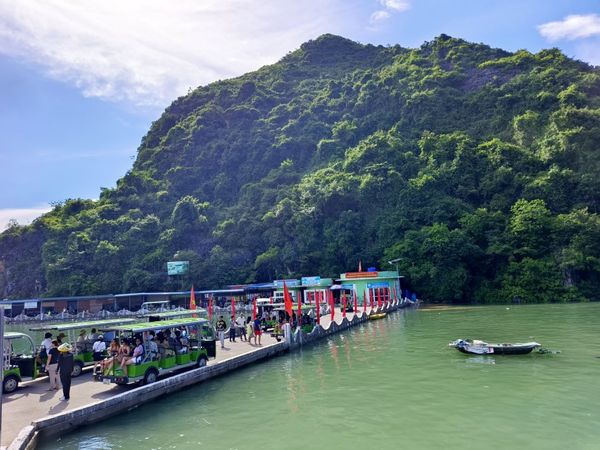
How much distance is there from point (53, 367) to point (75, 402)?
2.21m

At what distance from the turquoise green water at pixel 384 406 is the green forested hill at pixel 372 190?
33.1 metres

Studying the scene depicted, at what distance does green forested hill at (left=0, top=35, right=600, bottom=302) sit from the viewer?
54031mm

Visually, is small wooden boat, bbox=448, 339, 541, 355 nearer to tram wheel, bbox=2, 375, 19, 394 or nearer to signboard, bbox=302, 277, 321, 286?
tram wheel, bbox=2, 375, 19, 394

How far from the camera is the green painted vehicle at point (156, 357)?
14.1m

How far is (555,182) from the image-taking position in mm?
55875

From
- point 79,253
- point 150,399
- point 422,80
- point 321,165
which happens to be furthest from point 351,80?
point 150,399

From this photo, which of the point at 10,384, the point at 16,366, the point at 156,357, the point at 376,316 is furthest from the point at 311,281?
the point at 10,384

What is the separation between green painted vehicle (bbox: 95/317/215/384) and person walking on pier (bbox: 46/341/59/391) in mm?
1314

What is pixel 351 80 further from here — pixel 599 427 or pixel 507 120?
pixel 599 427

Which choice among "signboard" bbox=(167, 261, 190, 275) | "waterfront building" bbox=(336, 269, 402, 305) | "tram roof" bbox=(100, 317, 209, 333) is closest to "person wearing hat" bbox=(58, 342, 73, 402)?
"tram roof" bbox=(100, 317, 209, 333)

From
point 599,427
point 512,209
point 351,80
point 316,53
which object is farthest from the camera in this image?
point 316,53

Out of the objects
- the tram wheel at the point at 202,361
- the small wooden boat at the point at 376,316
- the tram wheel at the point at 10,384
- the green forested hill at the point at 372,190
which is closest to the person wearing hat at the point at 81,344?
the tram wheel at the point at 10,384

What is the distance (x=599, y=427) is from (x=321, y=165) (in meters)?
80.3

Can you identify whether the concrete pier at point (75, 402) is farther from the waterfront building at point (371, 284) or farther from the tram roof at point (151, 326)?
the waterfront building at point (371, 284)
